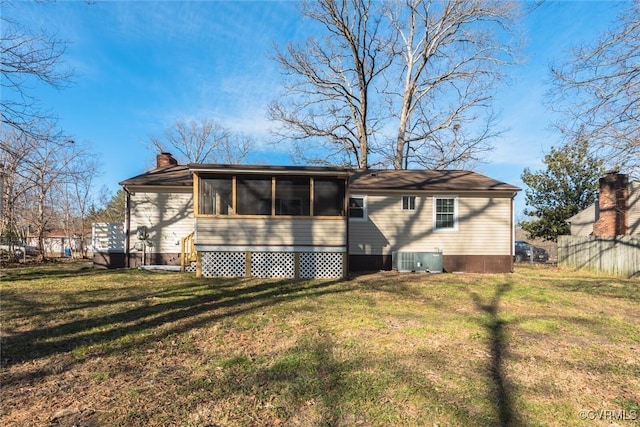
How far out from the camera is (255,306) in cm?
697

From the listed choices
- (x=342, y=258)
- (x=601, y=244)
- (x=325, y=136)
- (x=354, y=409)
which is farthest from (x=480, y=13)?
(x=354, y=409)

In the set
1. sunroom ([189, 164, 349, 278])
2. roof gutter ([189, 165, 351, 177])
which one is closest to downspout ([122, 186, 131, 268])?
sunroom ([189, 164, 349, 278])

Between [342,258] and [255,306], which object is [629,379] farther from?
[342,258]

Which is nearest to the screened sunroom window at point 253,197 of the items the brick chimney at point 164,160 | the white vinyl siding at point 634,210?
the brick chimney at point 164,160

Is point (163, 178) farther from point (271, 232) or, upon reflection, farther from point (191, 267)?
point (271, 232)

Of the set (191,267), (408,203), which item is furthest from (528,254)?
(191,267)

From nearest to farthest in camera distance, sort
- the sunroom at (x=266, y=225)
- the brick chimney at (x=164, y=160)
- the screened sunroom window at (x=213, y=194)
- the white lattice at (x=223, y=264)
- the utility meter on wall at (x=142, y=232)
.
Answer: the sunroom at (x=266, y=225), the screened sunroom window at (x=213, y=194), the white lattice at (x=223, y=264), the utility meter on wall at (x=142, y=232), the brick chimney at (x=164, y=160)

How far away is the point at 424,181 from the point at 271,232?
6.72m

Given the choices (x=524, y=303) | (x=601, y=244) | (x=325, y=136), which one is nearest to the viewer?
(x=524, y=303)

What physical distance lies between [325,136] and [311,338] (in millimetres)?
20206

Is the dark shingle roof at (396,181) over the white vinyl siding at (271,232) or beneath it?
over

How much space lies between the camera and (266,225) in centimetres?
1059

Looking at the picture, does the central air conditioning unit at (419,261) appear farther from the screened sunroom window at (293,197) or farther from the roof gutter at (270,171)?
the roof gutter at (270,171)

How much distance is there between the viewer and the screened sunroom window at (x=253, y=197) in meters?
10.7
